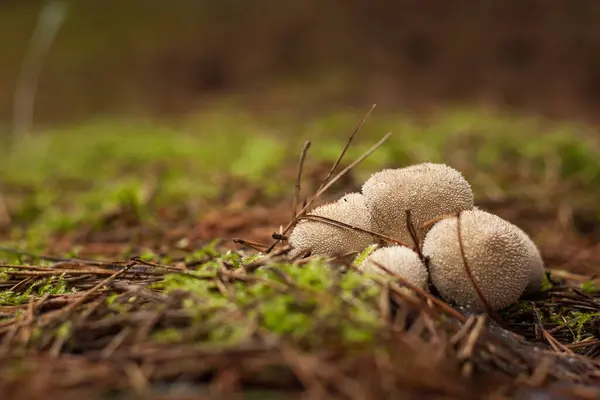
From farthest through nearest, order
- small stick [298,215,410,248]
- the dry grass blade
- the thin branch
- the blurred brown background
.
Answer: the thin branch → the blurred brown background → small stick [298,215,410,248] → the dry grass blade

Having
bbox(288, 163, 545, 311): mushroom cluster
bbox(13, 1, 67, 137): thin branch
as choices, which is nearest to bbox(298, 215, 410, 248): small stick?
bbox(288, 163, 545, 311): mushroom cluster

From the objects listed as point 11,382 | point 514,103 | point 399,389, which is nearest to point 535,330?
point 399,389

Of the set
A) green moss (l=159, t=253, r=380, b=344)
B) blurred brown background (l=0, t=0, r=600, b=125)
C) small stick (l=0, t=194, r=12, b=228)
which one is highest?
blurred brown background (l=0, t=0, r=600, b=125)

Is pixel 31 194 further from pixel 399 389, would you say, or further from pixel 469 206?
pixel 399 389

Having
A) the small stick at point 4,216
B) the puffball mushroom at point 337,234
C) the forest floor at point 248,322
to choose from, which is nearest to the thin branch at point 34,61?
the small stick at point 4,216

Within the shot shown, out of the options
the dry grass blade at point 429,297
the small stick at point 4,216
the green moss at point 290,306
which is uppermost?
the small stick at point 4,216

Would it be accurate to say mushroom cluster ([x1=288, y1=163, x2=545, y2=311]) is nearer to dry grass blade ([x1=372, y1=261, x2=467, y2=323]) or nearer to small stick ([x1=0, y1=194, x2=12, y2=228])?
dry grass blade ([x1=372, y1=261, x2=467, y2=323])

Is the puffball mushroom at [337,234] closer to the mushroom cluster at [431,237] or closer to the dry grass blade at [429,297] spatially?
the mushroom cluster at [431,237]

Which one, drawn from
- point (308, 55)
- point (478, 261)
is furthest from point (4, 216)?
point (308, 55)

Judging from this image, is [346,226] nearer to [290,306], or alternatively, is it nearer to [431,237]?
[431,237]
